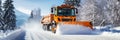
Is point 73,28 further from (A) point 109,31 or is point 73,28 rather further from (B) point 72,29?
(A) point 109,31

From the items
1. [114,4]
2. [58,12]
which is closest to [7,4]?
[114,4]

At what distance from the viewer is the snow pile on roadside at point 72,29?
31.3 meters

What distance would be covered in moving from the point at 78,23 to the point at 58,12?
4044 mm

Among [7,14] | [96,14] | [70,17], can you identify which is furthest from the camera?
[7,14]

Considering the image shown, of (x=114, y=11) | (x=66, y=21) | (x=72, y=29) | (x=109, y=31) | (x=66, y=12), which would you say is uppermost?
(x=66, y=12)

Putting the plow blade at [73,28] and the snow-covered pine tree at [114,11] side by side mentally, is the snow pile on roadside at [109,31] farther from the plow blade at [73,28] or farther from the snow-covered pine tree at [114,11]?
the snow-covered pine tree at [114,11]

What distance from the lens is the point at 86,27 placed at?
3161cm

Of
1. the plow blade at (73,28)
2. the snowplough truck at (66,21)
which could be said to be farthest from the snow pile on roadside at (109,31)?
the snowplough truck at (66,21)

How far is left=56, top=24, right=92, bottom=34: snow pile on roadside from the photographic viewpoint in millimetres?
31312

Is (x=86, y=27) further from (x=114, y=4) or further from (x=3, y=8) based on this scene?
(x=3, y=8)

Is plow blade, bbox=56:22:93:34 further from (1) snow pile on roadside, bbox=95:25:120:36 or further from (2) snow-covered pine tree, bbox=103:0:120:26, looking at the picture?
(2) snow-covered pine tree, bbox=103:0:120:26

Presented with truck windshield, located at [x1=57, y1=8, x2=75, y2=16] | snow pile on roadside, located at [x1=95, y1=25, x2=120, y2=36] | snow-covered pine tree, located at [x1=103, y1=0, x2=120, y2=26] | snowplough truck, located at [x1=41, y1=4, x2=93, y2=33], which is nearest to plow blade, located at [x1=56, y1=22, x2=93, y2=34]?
snowplough truck, located at [x1=41, y1=4, x2=93, y2=33]

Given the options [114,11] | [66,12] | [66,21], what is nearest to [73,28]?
[66,21]

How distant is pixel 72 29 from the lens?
103 ft
